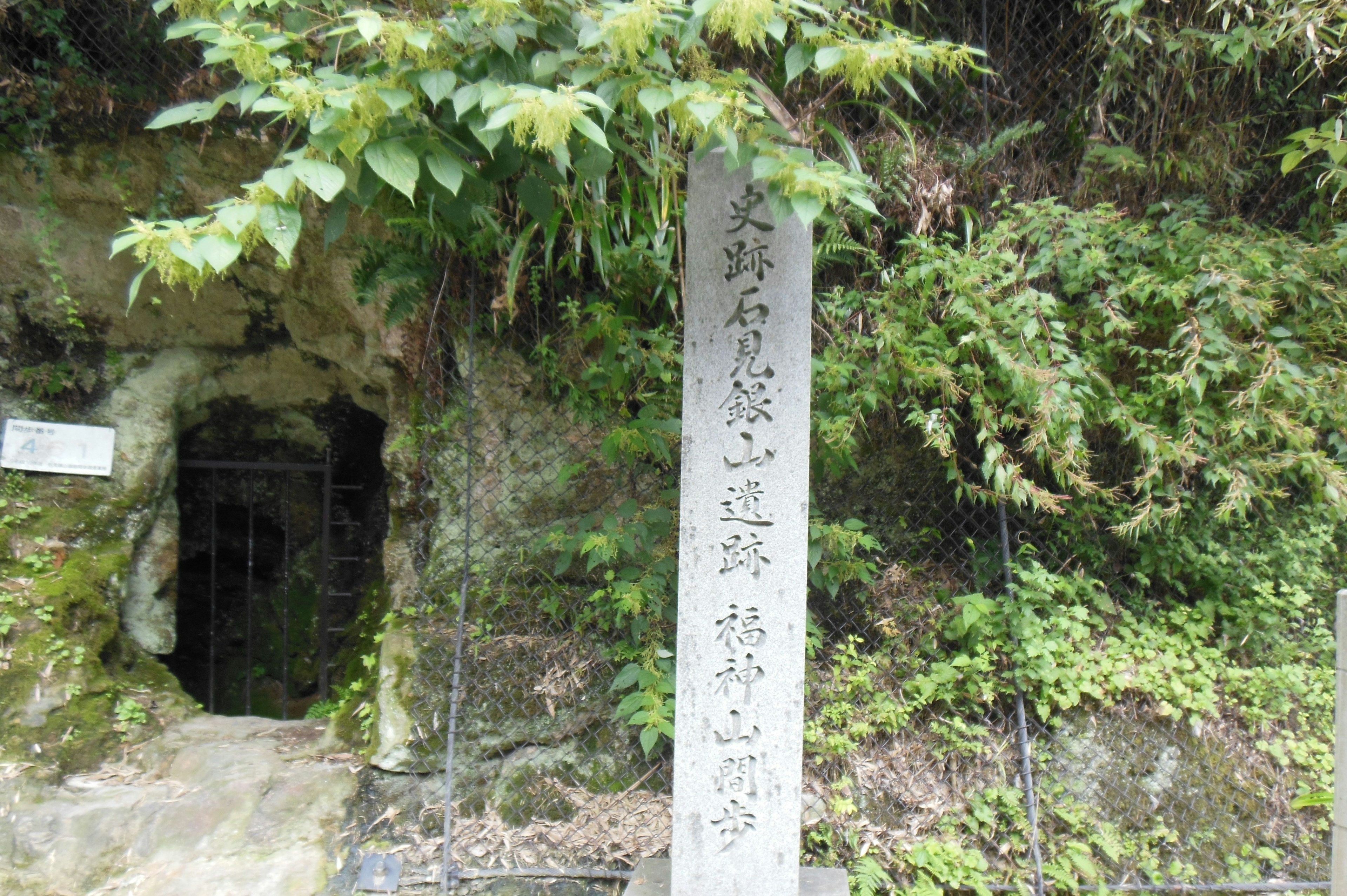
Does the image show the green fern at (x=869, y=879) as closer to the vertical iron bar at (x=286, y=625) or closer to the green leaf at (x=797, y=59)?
the green leaf at (x=797, y=59)

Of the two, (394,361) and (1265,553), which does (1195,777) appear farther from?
(394,361)

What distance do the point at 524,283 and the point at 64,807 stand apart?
2738mm

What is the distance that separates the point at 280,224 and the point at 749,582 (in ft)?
5.06

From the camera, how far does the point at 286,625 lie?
14.9ft

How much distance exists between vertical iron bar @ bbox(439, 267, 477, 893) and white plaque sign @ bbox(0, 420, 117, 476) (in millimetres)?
1814

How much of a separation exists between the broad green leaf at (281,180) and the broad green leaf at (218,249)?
0.15 metres

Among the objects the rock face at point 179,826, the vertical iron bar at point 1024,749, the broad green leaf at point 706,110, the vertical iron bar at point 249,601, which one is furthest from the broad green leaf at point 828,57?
the vertical iron bar at point 249,601

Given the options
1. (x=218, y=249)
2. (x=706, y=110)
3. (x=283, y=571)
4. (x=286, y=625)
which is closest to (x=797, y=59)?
(x=706, y=110)

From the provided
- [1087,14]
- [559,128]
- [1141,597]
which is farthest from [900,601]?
[1087,14]

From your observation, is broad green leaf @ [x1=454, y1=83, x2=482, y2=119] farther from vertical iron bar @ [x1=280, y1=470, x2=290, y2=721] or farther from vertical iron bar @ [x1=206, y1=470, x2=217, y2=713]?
vertical iron bar @ [x1=280, y1=470, x2=290, y2=721]

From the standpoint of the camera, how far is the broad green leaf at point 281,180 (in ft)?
5.57

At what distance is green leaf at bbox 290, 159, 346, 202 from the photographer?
1.73m

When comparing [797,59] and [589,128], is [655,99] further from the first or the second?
[797,59]

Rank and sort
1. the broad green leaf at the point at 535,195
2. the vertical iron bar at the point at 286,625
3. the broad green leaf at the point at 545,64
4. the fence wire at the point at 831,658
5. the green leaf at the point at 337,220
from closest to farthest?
the broad green leaf at the point at 545,64
the green leaf at the point at 337,220
the broad green leaf at the point at 535,195
the fence wire at the point at 831,658
the vertical iron bar at the point at 286,625
